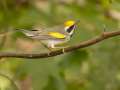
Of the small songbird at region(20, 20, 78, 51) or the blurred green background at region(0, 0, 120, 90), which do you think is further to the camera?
the blurred green background at region(0, 0, 120, 90)

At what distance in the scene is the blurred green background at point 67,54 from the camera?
2.46 metres

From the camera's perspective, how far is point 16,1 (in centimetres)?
301

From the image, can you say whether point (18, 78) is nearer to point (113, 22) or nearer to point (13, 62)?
point (13, 62)

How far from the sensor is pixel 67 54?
2670mm

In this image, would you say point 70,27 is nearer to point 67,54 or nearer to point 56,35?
point 56,35

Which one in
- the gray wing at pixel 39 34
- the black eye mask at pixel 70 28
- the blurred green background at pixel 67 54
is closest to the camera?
the gray wing at pixel 39 34

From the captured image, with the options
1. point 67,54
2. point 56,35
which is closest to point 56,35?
point 56,35

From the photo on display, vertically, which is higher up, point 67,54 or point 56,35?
point 56,35

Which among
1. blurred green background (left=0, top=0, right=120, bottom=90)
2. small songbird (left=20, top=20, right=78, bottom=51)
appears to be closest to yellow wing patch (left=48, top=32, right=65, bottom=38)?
small songbird (left=20, top=20, right=78, bottom=51)

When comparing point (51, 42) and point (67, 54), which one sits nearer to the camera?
point (51, 42)

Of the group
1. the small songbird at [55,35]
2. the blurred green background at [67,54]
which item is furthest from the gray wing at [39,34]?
the blurred green background at [67,54]

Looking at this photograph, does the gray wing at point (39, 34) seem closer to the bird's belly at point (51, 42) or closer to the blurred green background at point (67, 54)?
the bird's belly at point (51, 42)

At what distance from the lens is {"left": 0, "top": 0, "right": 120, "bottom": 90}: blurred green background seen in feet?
8.07

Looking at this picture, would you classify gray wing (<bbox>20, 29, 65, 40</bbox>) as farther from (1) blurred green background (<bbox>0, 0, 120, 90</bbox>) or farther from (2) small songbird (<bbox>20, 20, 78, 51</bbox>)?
(1) blurred green background (<bbox>0, 0, 120, 90</bbox>)
